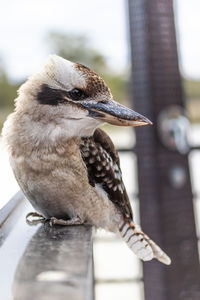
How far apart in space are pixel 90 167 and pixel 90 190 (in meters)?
0.05

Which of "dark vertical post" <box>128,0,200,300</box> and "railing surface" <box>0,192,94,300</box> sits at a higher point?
"dark vertical post" <box>128,0,200,300</box>

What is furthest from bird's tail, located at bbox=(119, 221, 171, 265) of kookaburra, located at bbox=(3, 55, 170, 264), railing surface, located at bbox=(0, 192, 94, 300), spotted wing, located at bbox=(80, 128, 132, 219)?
railing surface, located at bbox=(0, 192, 94, 300)

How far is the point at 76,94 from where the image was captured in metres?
0.77

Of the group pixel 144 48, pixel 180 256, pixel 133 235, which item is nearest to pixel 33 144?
pixel 133 235

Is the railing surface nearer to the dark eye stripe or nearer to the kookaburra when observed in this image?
the kookaburra

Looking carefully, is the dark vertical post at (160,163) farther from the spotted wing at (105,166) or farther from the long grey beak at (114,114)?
the long grey beak at (114,114)

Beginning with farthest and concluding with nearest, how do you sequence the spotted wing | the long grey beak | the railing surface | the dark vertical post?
the dark vertical post < the spotted wing < the long grey beak < the railing surface

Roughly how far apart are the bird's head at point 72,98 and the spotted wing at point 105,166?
5 centimetres

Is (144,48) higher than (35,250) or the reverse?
higher

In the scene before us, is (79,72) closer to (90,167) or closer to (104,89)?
(104,89)

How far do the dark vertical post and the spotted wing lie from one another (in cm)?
76

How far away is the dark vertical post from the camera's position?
1.64 metres

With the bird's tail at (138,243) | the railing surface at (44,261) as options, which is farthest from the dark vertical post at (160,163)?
the railing surface at (44,261)

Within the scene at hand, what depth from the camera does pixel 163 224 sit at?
5.75ft
